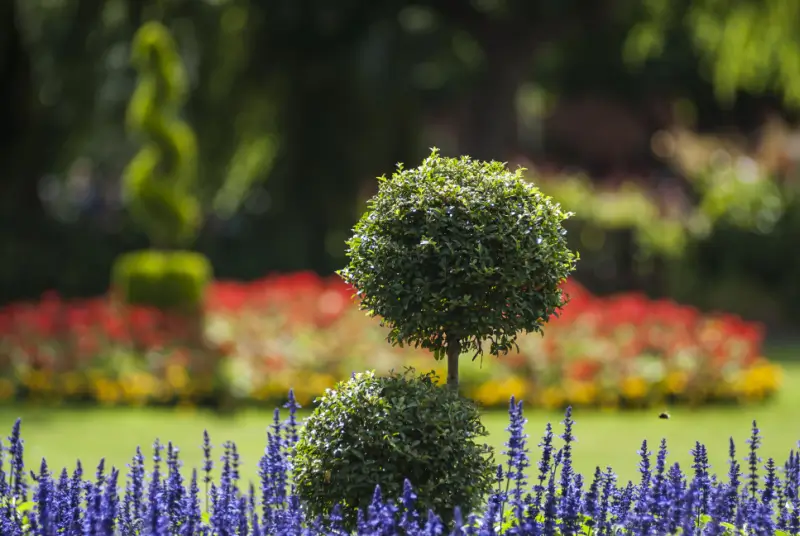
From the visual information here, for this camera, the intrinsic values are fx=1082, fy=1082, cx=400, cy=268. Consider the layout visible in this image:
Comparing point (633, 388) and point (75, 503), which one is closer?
point (75, 503)

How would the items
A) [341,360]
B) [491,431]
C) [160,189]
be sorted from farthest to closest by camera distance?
1. [160,189]
2. [341,360]
3. [491,431]

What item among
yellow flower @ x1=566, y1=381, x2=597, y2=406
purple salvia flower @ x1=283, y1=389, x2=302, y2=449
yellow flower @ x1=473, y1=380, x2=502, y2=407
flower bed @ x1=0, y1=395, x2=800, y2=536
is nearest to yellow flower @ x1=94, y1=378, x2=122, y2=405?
yellow flower @ x1=473, y1=380, x2=502, y2=407

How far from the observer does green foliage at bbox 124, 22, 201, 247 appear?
37.5 feet

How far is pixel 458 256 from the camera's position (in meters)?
4.31

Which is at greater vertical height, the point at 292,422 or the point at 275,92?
the point at 275,92

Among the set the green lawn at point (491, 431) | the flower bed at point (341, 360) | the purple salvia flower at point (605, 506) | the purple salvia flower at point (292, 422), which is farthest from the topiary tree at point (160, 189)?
the purple salvia flower at point (605, 506)

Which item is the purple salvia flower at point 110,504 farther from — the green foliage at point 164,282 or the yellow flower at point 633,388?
the green foliage at point 164,282

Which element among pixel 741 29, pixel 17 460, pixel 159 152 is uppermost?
pixel 741 29

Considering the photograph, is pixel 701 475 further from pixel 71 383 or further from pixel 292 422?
pixel 71 383

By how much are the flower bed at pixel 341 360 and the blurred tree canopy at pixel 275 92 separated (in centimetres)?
558

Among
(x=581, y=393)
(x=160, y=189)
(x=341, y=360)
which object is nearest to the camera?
(x=581, y=393)

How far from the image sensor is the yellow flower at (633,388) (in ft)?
31.4

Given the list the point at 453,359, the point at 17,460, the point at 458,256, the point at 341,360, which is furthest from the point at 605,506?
the point at 341,360

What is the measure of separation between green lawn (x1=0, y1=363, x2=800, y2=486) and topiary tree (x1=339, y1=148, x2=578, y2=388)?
9.55ft
